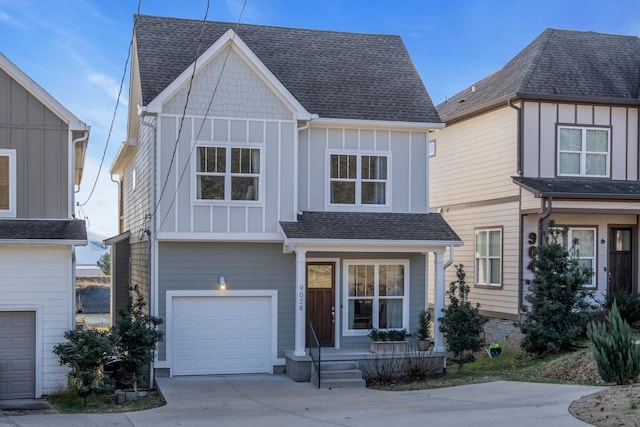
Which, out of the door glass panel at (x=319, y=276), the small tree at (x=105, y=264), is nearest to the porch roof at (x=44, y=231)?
the door glass panel at (x=319, y=276)

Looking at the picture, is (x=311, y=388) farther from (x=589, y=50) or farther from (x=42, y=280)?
(x=589, y=50)

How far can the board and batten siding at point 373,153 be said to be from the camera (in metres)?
19.3

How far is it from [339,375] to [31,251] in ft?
24.1

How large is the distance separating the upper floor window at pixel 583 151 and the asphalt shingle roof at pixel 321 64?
15.2ft

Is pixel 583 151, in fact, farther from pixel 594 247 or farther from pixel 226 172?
pixel 226 172

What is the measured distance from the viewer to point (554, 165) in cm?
2217

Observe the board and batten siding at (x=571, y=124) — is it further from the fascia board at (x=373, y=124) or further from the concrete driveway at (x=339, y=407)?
the concrete driveway at (x=339, y=407)

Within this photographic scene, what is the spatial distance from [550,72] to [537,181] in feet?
11.7

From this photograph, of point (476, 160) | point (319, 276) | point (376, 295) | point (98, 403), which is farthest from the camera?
point (476, 160)

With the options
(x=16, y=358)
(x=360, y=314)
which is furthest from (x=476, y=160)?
(x=16, y=358)

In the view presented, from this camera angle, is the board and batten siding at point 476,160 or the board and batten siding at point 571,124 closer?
the board and batten siding at point 571,124

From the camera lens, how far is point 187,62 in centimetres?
1928

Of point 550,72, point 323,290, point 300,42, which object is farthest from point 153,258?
point 550,72

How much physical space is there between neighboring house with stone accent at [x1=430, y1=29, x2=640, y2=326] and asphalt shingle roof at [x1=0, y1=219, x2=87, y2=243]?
1157 cm
